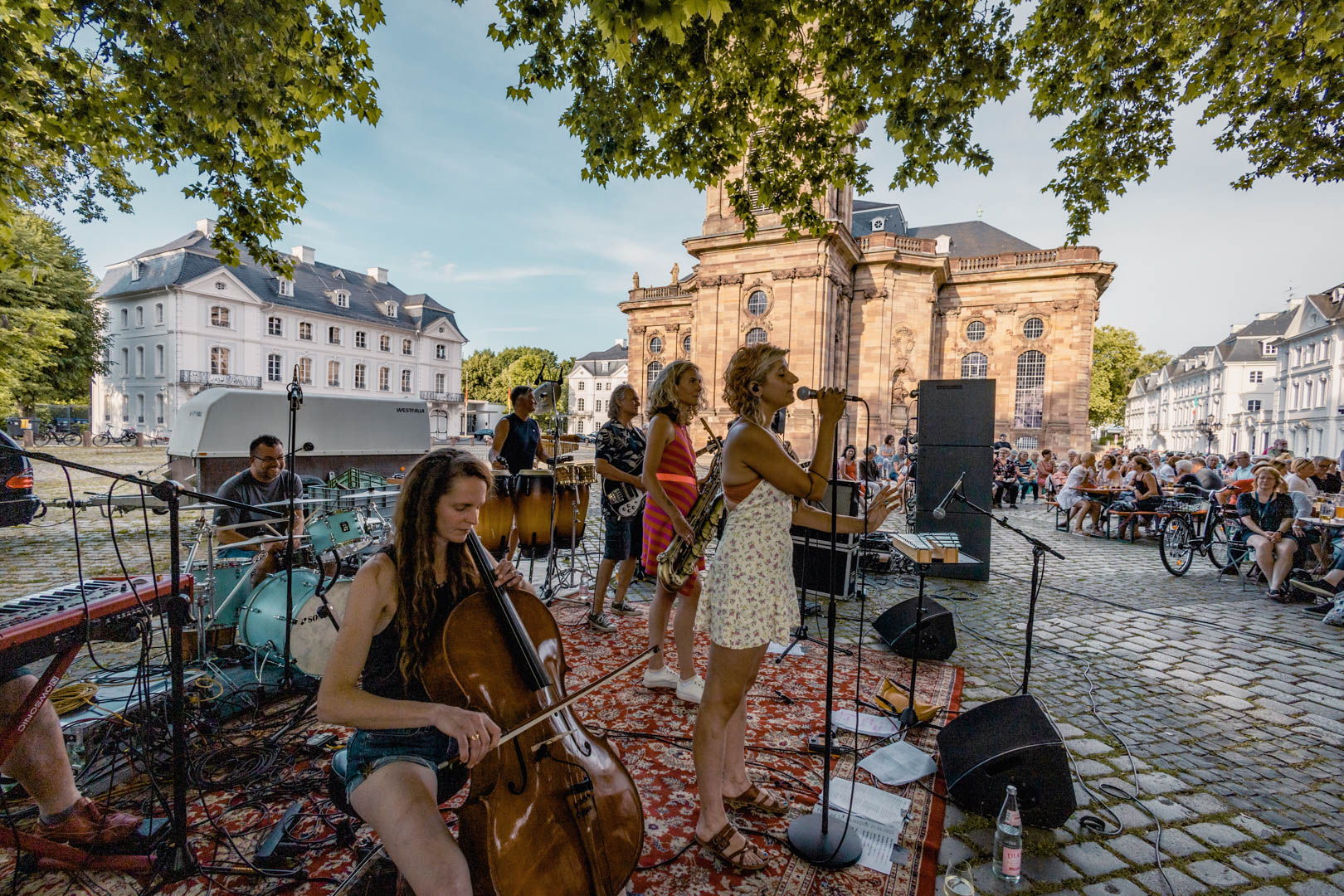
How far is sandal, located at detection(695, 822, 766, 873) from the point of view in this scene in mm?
2336

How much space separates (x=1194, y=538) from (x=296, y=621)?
464 inches

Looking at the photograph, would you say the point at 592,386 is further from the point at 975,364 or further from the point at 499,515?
the point at 499,515

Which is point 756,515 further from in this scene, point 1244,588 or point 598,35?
point 1244,588

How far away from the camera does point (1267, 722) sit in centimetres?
387

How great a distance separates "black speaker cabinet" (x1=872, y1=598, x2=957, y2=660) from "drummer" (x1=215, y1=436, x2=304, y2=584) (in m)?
4.91

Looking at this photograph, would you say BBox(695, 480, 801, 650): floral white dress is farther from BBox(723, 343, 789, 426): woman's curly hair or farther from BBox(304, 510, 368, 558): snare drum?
BBox(304, 510, 368, 558): snare drum

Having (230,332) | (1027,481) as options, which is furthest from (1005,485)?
(230,332)

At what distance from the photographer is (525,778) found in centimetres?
172

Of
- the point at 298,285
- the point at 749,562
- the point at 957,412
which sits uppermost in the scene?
the point at 298,285

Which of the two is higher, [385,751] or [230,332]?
[230,332]

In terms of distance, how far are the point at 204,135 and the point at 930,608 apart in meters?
7.39

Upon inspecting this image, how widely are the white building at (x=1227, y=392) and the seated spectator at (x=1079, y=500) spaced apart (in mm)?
44140

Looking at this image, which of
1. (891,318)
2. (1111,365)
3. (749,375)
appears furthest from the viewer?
(1111,365)

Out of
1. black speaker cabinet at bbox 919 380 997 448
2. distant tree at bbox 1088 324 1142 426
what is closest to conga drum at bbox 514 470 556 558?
black speaker cabinet at bbox 919 380 997 448
